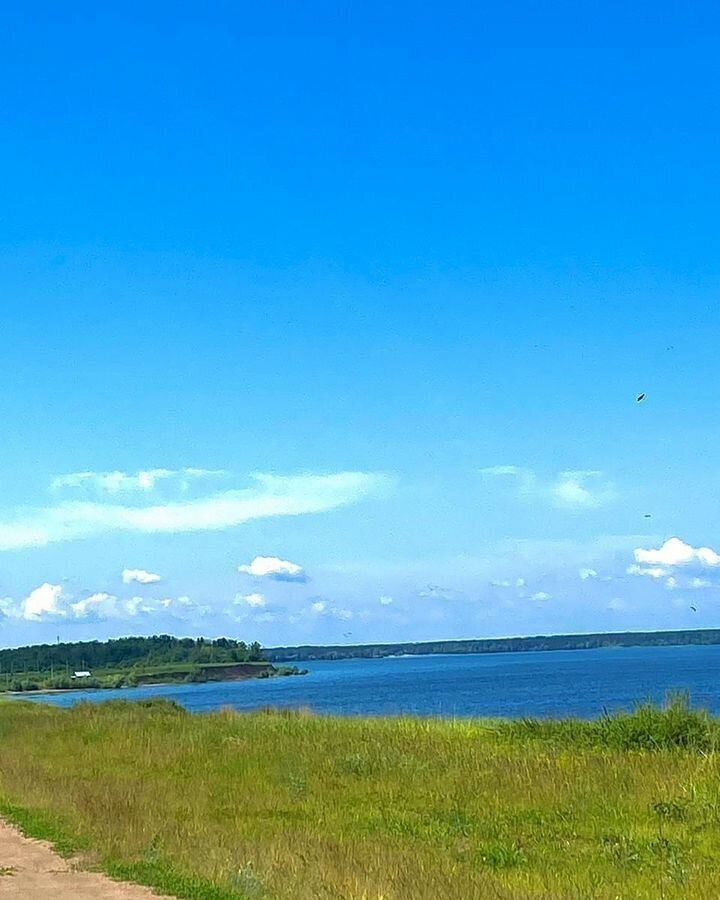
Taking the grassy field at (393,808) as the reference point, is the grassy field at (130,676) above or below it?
above

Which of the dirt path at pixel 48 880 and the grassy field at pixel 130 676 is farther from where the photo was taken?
the grassy field at pixel 130 676

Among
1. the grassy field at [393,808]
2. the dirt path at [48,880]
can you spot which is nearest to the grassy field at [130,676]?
the grassy field at [393,808]

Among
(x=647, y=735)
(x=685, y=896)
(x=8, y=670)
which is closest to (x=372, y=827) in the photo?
(x=685, y=896)

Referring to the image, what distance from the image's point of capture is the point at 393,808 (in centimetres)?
1866

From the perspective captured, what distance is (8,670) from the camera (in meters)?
197

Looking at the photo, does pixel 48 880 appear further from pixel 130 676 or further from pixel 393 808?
pixel 130 676

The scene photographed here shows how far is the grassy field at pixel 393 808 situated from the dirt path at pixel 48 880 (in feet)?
0.97

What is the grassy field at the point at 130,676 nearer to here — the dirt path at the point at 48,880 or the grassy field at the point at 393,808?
the grassy field at the point at 393,808

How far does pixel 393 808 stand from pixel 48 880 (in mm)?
7483

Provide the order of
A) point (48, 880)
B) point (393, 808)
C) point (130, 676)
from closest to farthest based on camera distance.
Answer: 1. point (48, 880)
2. point (393, 808)
3. point (130, 676)

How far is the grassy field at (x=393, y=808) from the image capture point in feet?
40.6

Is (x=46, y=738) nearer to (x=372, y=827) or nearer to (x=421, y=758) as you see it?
(x=421, y=758)

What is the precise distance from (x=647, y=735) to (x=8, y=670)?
18681cm

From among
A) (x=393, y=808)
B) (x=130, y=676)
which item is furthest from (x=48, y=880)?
(x=130, y=676)
